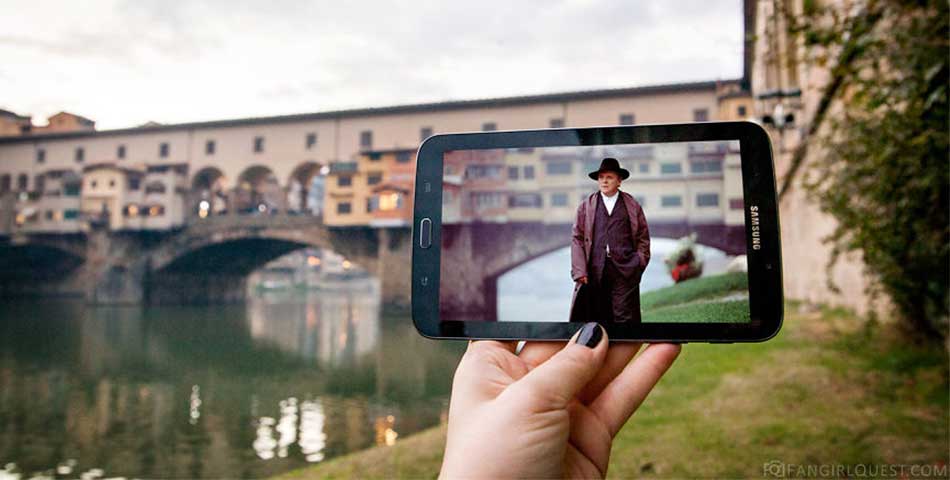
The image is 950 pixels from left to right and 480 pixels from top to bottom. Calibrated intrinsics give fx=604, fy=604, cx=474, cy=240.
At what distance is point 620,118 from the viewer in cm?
2023

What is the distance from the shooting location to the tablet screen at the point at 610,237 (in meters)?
1.16

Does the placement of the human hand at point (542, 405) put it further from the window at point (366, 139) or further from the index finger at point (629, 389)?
the window at point (366, 139)

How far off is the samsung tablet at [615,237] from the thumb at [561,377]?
0.15m

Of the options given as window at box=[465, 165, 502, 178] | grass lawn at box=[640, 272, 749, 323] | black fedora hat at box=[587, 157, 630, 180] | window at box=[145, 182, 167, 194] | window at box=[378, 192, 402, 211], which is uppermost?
window at box=[145, 182, 167, 194]

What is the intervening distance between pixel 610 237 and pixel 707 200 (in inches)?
10.8

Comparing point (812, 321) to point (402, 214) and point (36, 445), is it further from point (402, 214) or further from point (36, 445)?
point (402, 214)

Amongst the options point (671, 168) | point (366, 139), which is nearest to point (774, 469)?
point (671, 168)

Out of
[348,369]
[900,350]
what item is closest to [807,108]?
[900,350]

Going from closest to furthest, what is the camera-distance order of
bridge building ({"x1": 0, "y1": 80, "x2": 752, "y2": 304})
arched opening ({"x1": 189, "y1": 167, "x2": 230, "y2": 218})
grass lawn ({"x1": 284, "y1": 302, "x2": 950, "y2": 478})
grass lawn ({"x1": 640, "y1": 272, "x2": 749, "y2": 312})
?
1. grass lawn ({"x1": 640, "y1": 272, "x2": 749, "y2": 312})
2. grass lawn ({"x1": 284, "y1": 302, "x2": 950, "y2": 478})
3. bridge building ({"x1": 0, "y1": 80, "x2": 752, "y2": 304})
4. arched opening ({"x1": 189, "y1": 167, "x2": 230, "y2": 218})

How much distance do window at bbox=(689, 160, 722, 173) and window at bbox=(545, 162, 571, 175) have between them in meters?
0.26

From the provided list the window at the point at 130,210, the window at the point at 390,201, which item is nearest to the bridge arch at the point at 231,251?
the window at the point at 390,201

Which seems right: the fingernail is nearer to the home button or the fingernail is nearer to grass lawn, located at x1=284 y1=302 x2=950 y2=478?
the home button

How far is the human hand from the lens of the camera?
2.99 ft

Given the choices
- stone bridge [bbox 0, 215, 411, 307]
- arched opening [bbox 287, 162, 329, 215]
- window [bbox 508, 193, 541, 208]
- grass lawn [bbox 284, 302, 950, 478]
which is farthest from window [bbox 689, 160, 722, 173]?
arched opening [bbox 287, 162, 329, 215]
